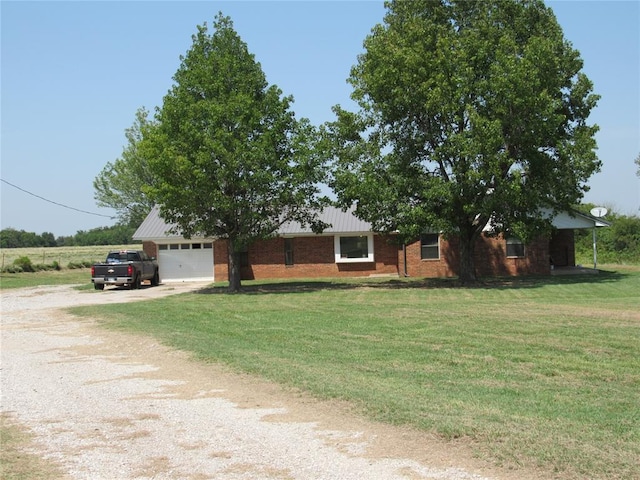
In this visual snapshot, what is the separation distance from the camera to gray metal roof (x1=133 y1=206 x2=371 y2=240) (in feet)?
118

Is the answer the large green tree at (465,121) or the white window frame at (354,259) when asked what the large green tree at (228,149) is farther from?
the white window frame at (354,259)

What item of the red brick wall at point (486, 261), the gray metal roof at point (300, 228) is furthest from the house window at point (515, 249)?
the gray metal roof at point (300, 228)

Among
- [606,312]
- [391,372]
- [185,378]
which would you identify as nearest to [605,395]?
[391,372]

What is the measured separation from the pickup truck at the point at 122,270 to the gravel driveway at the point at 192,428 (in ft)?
65.6

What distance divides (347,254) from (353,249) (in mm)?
430

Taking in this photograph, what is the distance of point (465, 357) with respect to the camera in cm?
1073

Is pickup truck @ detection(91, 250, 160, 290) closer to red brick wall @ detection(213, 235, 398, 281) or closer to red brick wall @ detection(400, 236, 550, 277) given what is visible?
red brick wall @ detection(213, 235, 398, 281)

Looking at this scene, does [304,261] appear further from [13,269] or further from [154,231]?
[13,269]

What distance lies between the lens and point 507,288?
2650 cm

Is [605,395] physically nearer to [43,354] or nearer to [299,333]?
[299,333]

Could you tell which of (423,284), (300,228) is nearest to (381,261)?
(300,228)

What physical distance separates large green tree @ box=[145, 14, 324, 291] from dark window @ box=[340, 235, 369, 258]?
8.99 m

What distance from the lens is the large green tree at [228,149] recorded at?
2491 centimetres

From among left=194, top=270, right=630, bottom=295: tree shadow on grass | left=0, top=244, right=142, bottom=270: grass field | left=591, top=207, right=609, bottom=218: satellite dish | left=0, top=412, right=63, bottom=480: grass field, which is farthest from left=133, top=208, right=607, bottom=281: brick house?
left=0, top=412, right=63, bottom=480: grass field
